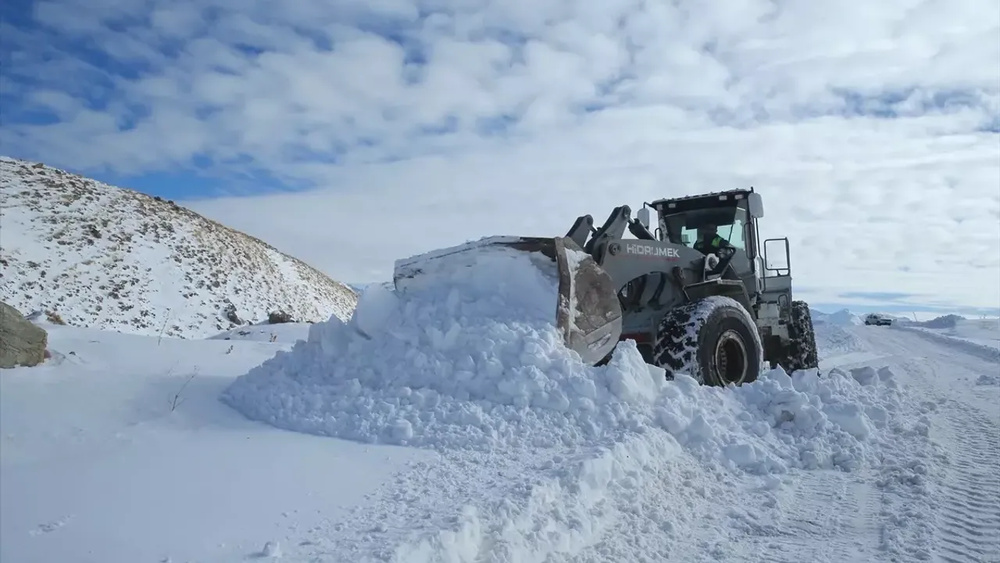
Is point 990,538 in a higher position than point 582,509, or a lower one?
lower

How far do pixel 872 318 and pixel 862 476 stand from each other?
45.5 m

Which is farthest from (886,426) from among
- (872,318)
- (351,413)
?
(872,318)

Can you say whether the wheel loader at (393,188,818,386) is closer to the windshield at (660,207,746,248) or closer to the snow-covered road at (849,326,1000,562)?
the windshield at (660,207,746,248)

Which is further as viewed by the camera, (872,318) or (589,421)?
(872,318)

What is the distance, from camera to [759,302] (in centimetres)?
998

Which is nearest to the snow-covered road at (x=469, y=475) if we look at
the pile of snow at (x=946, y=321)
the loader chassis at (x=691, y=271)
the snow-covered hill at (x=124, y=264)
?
the loader chassis at (x=691, y=271)

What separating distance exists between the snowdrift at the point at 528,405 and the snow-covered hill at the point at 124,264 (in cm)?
1646

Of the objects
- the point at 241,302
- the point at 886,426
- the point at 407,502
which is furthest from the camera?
the point at 241,302

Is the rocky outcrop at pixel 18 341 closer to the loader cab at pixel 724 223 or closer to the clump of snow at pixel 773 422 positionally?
the clump of snow at pixel 773 422

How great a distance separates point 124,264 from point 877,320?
42809 mm

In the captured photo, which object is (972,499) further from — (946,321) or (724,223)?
(946,321)

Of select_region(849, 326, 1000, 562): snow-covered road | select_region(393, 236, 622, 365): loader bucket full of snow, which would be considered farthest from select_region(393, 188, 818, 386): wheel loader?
select_region(849, 326, 1000, 562): snow-covered road

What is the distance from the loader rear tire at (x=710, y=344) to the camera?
6.73 metres

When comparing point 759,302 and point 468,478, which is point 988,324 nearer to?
A: point 759,302
